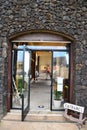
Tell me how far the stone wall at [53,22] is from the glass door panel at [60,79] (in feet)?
2.45

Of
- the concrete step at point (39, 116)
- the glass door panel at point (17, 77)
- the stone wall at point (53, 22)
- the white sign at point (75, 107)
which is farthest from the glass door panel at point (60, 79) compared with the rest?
the glass door panel at point (17, 77)

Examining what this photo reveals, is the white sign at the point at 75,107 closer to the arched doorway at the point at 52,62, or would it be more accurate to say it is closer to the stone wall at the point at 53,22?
the stone wall at the point at 53,22

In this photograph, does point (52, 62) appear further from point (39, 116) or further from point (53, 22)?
point (39, 116)

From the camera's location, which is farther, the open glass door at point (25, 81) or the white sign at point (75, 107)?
the open glass door at point (25, 81)

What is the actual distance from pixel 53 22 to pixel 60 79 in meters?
2.13

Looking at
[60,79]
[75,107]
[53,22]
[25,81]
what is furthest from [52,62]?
[75,107]

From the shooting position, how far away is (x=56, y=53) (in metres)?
8.31

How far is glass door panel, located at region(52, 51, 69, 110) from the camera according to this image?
27.2ft

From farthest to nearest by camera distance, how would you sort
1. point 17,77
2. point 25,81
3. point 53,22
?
point 17,77
point 25,81
point 53,22

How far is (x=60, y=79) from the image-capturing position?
841 cm

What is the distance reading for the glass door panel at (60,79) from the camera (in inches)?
327

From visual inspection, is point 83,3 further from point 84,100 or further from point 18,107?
point 18,107

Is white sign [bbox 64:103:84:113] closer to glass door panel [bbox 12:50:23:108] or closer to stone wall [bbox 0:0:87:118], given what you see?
stone wall [bbox 0:0:87:118]

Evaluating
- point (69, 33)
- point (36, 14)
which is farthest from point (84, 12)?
point (36, 14)
